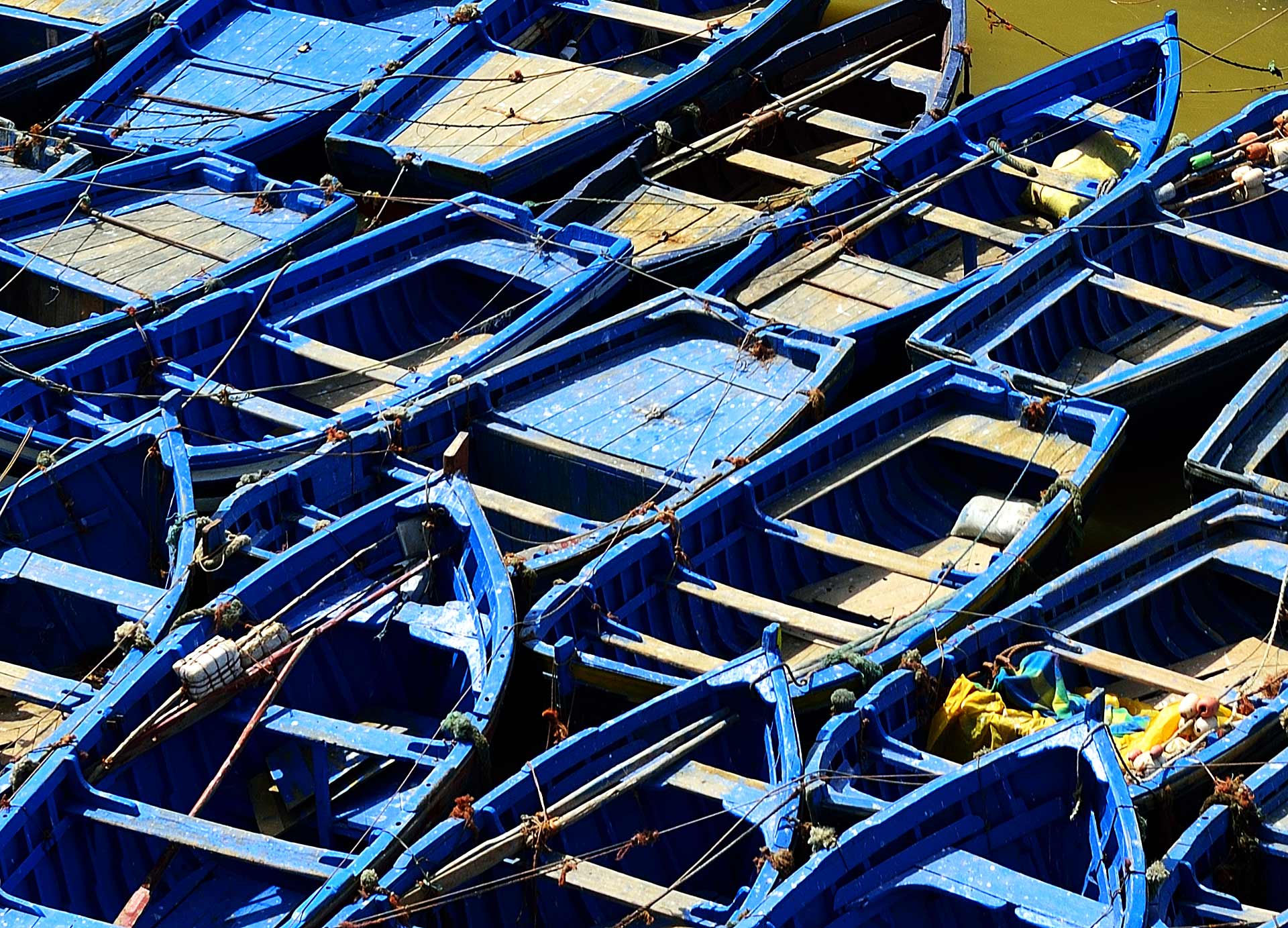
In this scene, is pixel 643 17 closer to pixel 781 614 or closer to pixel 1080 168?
pixel 1080 168

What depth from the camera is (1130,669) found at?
13.8m

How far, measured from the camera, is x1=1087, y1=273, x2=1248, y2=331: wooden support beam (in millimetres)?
17453

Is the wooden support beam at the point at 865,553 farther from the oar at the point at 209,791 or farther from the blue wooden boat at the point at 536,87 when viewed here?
the blue wooden boat at the point at 536,87

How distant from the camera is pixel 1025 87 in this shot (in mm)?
20531

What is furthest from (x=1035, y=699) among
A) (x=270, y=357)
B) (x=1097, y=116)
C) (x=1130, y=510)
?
(x=1097, y=116)

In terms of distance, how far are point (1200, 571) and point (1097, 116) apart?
280 inches

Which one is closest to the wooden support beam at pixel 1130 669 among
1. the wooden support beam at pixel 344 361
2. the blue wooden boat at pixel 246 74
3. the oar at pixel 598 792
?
the oar at pixel 598 792

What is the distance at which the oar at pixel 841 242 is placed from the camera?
18031mm

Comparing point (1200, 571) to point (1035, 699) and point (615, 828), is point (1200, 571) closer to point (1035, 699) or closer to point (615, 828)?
point (1035, 699)

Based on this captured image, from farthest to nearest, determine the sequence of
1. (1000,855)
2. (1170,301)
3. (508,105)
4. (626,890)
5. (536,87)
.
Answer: (536,87)
(508,105)
(1170,301)
(1000,855)
(626,890)

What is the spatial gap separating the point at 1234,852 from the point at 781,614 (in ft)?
11.6

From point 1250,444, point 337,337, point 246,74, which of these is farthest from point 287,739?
point 246,74

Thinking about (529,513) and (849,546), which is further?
(529,513)

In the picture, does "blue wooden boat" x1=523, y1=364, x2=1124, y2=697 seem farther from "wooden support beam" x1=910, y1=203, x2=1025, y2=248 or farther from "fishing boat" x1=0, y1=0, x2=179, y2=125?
"fishing boat" x1=0, y1=0, x2=179, y2=125
